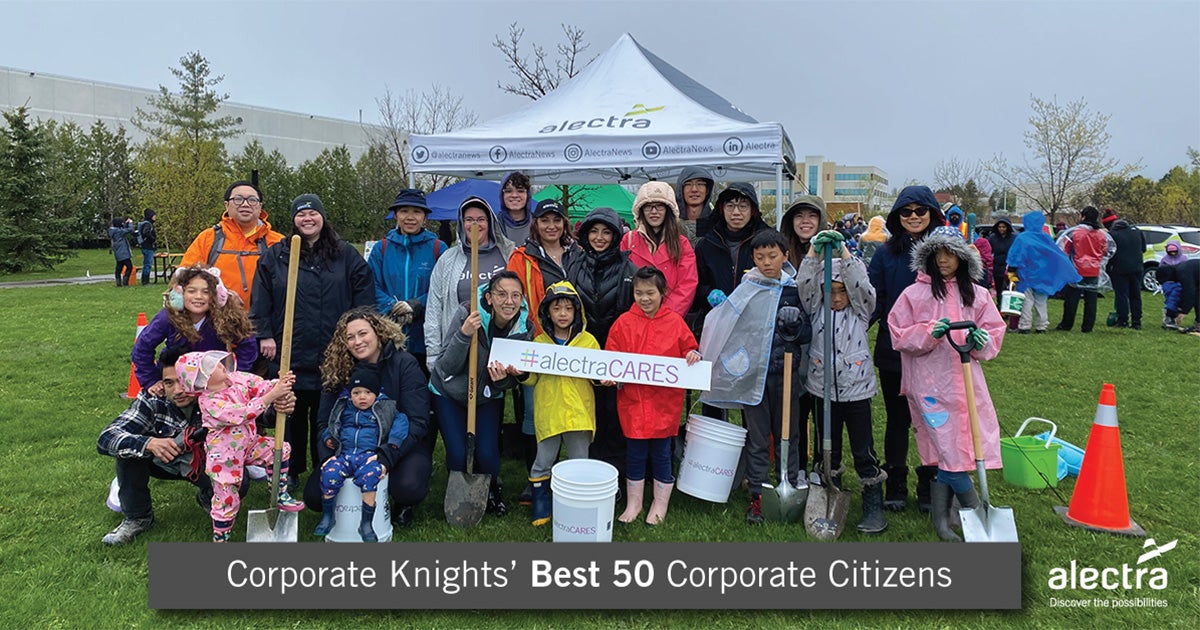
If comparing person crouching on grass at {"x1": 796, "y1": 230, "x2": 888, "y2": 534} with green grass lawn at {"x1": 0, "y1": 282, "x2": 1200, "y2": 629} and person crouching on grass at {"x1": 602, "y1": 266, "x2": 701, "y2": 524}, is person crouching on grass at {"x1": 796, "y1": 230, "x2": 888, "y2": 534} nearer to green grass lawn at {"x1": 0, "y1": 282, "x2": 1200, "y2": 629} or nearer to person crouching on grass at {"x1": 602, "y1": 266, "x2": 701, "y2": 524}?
green grass lawn at {"x1": 0, "y1": 282, "x2": 1200, "y2": 629}

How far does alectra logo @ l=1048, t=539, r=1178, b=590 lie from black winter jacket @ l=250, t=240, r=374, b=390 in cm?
451

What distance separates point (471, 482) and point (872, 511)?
2.55 meters

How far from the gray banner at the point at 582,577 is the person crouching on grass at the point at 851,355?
75cm

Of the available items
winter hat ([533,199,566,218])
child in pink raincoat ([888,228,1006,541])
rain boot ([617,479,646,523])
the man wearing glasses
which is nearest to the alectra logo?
child in pink raincoat ([888,228,1006,541])

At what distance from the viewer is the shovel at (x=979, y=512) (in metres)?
3.45

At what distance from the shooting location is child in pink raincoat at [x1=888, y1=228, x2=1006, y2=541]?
12.1 ft

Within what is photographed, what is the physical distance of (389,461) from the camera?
3.83 m

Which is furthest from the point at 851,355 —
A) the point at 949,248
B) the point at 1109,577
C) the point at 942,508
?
the point at 1109,577

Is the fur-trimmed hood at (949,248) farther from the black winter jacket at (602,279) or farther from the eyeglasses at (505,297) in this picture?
the eyeglasses at (505,297)

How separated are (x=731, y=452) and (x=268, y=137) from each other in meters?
68.2

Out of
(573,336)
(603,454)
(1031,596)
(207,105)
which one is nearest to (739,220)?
(573,336)

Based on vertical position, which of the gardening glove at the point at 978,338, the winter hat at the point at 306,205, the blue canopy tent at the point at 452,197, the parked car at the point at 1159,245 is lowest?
the gardening glove at the point at 978,338

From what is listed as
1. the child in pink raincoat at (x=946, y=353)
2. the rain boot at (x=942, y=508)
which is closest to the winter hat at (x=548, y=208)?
the child in pink raincoat at (x=946, y=353)

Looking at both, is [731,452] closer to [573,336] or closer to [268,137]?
[573,336]
